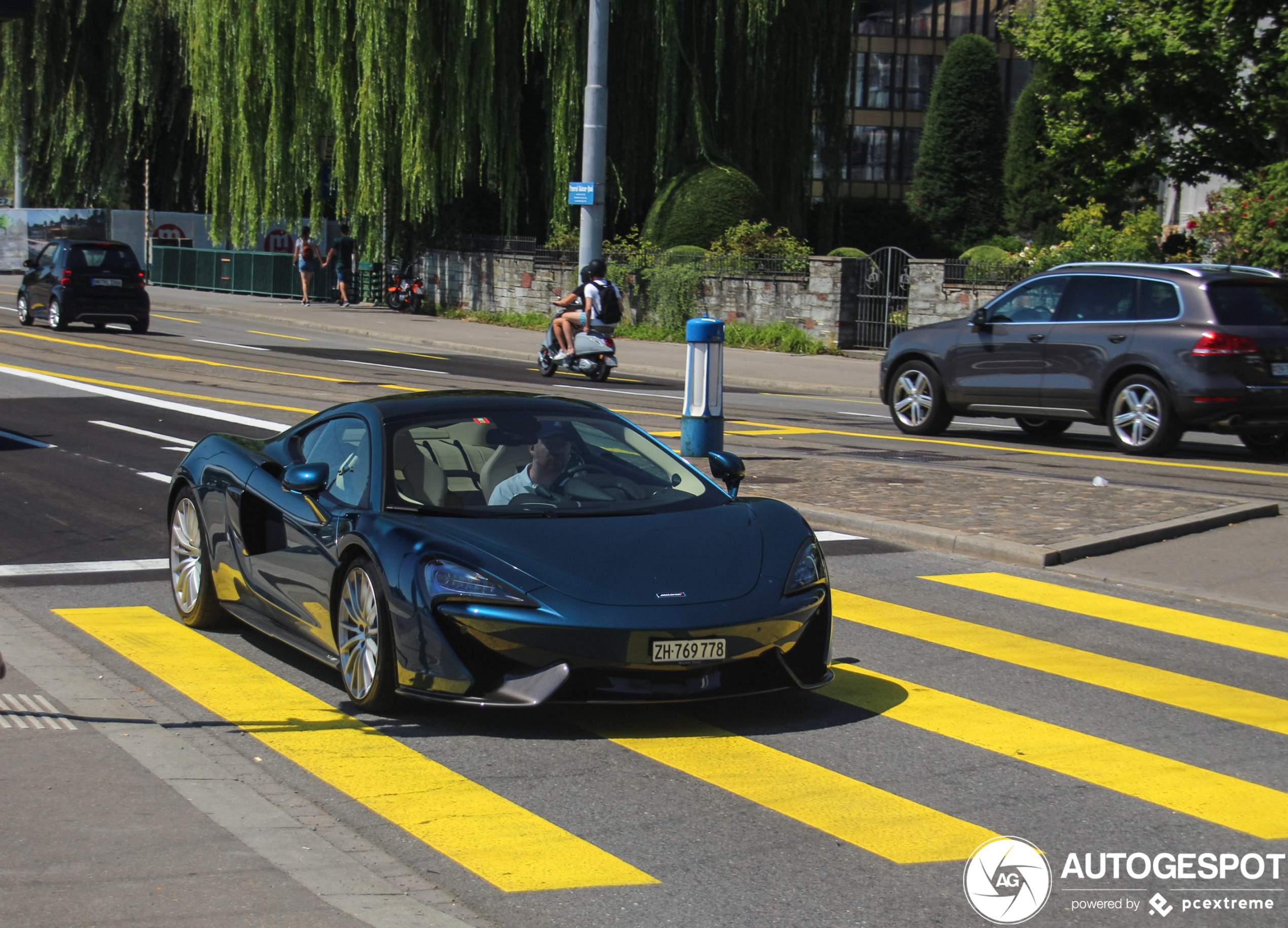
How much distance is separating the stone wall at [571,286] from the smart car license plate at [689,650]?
23.9 m

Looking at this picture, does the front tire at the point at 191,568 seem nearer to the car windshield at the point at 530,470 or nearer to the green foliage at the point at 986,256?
the car windshield at the point at 530,470

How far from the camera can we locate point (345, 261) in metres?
41.3

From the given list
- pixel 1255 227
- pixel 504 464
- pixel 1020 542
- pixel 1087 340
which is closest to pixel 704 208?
pixel 1255 227

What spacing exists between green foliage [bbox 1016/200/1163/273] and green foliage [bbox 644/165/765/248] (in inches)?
289

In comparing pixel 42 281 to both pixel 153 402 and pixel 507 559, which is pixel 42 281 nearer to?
pixel 153 402

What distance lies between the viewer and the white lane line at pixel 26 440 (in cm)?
1477

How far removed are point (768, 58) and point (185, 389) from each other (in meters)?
20.0

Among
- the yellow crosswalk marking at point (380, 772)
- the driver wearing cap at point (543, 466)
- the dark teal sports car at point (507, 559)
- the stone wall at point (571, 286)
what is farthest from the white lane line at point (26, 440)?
the stone wall at point (571, 286)

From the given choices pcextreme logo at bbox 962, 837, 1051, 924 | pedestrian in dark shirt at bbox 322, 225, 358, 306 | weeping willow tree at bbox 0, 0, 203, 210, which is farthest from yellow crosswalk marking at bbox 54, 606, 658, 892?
weeping willow tree at bbox 0, 0, 203, 210

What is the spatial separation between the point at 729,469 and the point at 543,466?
0.96 m

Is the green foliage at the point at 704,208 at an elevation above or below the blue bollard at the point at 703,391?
above

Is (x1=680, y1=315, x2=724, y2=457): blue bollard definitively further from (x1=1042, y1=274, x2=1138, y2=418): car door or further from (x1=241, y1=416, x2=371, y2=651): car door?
(x1=241, y1=416, x2=371, y2=651): car door

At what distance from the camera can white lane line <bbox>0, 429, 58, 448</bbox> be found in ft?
48.4

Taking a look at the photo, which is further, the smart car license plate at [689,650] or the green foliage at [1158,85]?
the green foliage at [1158,85]
